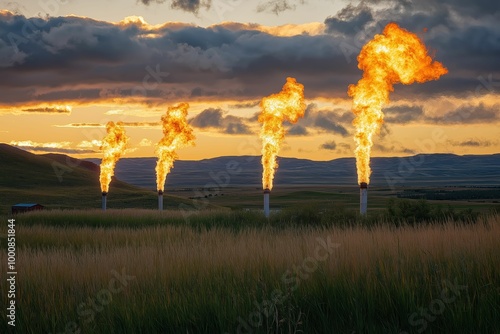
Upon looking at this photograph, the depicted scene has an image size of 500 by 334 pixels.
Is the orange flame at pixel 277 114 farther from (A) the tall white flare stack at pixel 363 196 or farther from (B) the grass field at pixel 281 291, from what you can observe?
(B) the grass field at pixel 281 291

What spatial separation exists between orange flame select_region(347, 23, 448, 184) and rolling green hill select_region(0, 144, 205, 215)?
53.4m

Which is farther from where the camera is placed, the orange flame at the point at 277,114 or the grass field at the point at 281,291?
the orange flame at the point at 277,114

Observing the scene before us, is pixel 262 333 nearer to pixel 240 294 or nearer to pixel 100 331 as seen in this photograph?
pixel 240 294

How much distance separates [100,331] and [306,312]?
3.12m

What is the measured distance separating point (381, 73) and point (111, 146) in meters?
42.3

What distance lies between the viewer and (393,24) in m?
30.1

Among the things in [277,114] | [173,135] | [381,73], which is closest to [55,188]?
[173,135]

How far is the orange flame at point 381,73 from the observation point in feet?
97.1

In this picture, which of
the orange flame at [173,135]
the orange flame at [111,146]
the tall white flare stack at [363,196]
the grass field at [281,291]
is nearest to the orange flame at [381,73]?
the tall white flare stack at [363,196]

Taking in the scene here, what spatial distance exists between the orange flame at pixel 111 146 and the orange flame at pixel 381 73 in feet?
127

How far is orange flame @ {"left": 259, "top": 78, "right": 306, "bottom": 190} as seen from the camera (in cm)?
4347

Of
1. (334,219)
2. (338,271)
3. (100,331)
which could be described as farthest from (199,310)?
(334,219)

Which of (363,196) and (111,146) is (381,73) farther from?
(111,146)

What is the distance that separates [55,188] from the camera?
407 ft
